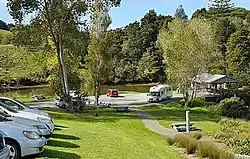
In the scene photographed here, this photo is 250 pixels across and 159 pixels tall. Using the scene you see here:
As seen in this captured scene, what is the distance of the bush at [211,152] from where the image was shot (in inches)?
609

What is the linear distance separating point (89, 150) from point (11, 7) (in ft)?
70.6

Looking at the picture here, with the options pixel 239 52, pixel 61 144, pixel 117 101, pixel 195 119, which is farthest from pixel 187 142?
pixel 239 52

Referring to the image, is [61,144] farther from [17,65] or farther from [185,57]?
[17,65]

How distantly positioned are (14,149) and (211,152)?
8.38 meters

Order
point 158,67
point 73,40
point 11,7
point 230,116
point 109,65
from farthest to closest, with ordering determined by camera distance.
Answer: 1. point 158,67
2. point 109,65
3. point 230,116
4. point 73,40
5. point 11,7

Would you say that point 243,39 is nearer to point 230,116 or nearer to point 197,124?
A: point 230,116

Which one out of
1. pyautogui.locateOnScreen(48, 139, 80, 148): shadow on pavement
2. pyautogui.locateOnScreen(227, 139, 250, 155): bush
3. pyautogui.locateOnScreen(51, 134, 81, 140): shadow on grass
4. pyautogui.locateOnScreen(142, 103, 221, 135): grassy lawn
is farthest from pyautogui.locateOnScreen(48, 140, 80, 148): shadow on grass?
pyautogui.locateOnScreen(142, 103, 221, 135): grassy lawn

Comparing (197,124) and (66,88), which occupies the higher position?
(66,88)

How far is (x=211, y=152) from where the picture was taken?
53.9 ft

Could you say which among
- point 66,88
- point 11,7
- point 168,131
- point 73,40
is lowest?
point 168,131

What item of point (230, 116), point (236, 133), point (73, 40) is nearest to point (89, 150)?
point (236, 133)

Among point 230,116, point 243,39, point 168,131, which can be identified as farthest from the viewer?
point 243,39

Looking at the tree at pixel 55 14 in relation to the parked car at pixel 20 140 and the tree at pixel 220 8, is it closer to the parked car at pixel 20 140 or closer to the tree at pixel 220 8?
the parked car at pixel 20 140

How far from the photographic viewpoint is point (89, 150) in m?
14.3
